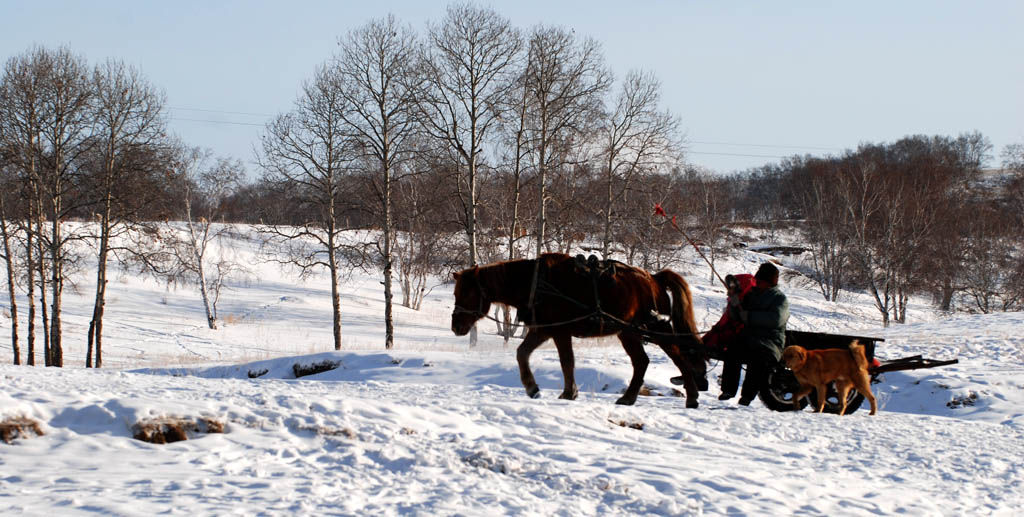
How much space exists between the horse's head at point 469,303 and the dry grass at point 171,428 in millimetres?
3508

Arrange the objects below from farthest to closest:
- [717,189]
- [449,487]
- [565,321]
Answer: [717,189] → [565,321] → [449,487]

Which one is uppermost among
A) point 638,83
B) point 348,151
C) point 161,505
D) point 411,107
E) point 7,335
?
point 638,83

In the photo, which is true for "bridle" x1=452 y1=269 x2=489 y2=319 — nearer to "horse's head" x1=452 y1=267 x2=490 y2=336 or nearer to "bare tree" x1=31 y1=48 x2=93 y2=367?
"horse's head" x1=452 y1=267 x2=490 y2=336

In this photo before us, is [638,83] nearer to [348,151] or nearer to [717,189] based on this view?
[348,151]

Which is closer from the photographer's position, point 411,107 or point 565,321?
point 565,321

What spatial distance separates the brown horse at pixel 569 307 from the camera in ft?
26.9

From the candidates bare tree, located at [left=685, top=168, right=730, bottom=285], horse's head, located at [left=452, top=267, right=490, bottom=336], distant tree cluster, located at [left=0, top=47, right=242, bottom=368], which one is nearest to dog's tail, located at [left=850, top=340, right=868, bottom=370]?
horse's head, located at [left=452, top=267, right=490, bottom=336]

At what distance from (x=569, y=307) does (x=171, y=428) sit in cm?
444

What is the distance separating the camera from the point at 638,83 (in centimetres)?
2808

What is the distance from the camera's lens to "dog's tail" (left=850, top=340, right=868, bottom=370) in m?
8.14

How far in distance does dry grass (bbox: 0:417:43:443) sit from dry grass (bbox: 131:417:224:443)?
23.7 inches

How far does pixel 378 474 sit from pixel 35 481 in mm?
1915

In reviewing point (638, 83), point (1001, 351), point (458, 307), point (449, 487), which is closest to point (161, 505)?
point (449, 487)

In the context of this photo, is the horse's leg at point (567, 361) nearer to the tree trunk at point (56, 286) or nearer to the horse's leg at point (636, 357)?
the horse's leg at point (636, 357)
